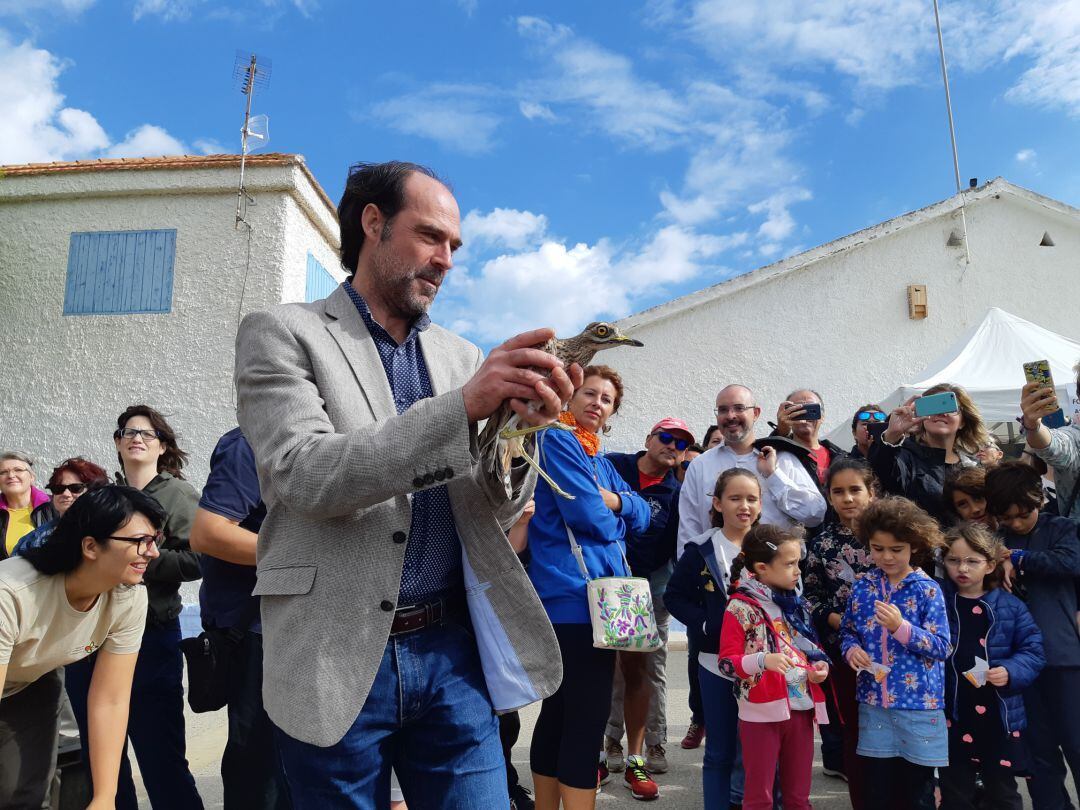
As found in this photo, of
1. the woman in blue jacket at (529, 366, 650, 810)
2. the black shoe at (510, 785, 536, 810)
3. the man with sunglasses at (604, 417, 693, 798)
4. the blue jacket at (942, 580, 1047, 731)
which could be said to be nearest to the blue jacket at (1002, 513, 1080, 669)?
the blue jacket at (942, 580, 1047, 731)

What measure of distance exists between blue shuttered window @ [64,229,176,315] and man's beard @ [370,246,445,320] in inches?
370

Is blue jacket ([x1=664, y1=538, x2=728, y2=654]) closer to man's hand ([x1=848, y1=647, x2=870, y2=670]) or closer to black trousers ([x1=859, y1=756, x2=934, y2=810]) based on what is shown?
man's hand ([x1=848, y1=647, x2=870, y2=670])

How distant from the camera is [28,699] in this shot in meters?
2.80

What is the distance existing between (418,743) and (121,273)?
10.2m

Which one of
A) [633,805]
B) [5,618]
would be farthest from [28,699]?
[633,805]

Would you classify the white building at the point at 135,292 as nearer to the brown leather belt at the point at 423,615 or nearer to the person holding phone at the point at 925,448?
the person holding phone at the point at 925,448

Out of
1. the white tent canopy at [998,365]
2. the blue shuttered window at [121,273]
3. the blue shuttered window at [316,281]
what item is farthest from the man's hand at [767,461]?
the blue shuttered window at [121,273]

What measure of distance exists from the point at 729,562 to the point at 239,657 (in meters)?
2.23

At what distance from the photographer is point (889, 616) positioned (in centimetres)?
339

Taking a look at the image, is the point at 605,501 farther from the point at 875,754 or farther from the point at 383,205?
the point at 383,205

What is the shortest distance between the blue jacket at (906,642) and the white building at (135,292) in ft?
27.1

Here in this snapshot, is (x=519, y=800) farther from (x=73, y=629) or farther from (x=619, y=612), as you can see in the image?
(x=73, y=629)

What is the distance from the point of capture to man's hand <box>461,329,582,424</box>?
130 centimetres

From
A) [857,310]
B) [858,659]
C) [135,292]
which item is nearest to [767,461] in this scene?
[858,659]
